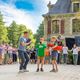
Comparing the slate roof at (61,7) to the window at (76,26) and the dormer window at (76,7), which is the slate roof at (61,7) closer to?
the dormer window at (76,7)

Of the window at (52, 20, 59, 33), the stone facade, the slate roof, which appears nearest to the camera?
the stone facade

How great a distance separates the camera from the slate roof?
Answer: 49969 mm

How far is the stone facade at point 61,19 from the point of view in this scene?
48938 mm

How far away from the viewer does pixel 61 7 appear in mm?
50625

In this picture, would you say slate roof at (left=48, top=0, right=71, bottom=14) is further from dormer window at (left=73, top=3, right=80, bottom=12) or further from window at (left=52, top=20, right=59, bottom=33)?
window at (left=52, top=20, right=59, bottom=33)

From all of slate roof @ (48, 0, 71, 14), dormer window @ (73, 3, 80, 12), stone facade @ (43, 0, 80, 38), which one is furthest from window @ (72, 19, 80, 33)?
slate roof @ (48, 0, 71, 14)

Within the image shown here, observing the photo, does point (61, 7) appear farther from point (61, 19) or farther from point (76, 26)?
point (76, 26)

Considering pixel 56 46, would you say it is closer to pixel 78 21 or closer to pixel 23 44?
pixel 23 44

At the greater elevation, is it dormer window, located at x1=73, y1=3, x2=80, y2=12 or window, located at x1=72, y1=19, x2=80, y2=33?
dormer window, located at x1=73, y1=3, x2=80, y2=12

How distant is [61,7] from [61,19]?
203 centimetres

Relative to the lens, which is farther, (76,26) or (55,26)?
(55,26)

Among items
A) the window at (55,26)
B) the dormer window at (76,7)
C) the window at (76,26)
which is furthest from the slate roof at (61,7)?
the window at (76,26)

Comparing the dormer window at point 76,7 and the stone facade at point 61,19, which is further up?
the dormer window at point 76,7

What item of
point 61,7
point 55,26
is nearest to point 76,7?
point 61,7
